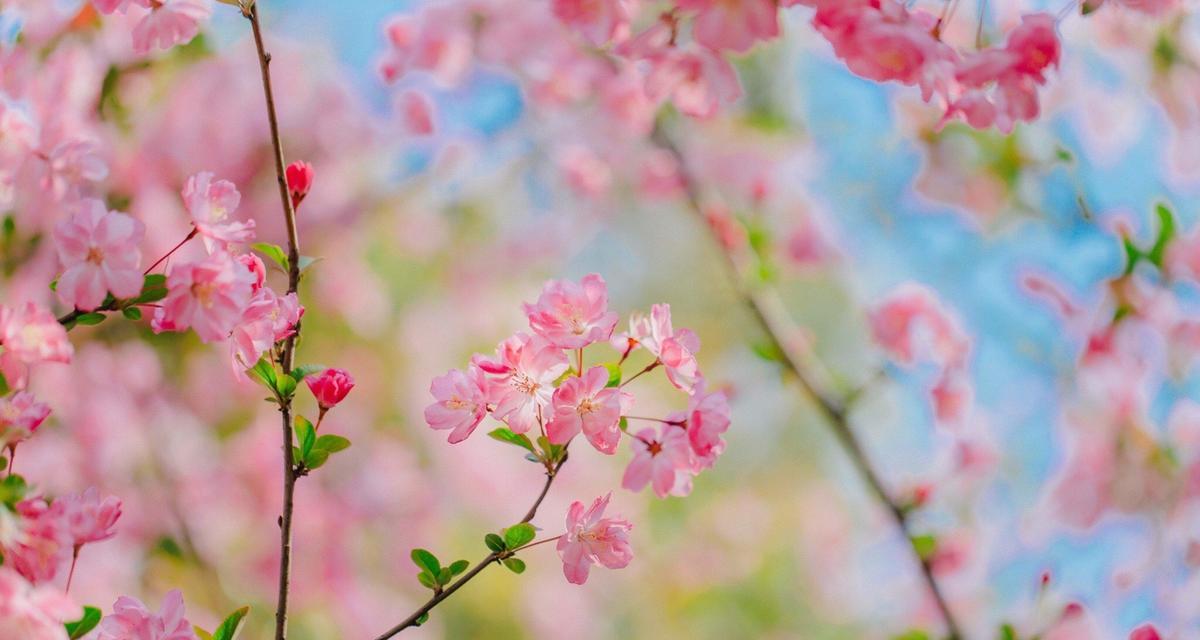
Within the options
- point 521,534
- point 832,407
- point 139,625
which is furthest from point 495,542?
point 832,407

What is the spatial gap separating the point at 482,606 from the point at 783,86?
230 cm

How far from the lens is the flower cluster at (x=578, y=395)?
693 millimetres

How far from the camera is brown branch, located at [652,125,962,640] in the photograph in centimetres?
126

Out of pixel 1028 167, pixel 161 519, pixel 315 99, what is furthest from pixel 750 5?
pixel 315 99

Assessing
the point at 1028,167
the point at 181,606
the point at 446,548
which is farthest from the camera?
the point at 446,548

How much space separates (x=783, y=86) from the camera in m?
2.26

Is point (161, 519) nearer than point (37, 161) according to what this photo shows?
No

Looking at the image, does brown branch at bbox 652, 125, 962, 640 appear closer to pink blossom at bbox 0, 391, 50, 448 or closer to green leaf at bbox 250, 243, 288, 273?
green leaf at bbox 250, 243, 288, 273

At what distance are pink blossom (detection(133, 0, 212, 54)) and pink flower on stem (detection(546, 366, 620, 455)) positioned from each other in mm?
431

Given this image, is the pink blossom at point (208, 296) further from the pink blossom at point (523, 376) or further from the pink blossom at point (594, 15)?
the pink blossom at point (594, 15)

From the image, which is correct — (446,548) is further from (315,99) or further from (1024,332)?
(1024,332)

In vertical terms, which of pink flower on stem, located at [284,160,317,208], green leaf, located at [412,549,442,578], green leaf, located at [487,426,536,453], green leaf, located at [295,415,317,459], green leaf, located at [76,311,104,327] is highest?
pink flower on stem, located at [284,160,317,208]

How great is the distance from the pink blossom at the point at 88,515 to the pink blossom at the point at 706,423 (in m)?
0.41

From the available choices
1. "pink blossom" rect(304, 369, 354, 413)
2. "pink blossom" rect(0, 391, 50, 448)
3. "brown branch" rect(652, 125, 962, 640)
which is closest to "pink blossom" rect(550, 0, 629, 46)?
"pink blossom" rect(304, 369, 354, 413)
